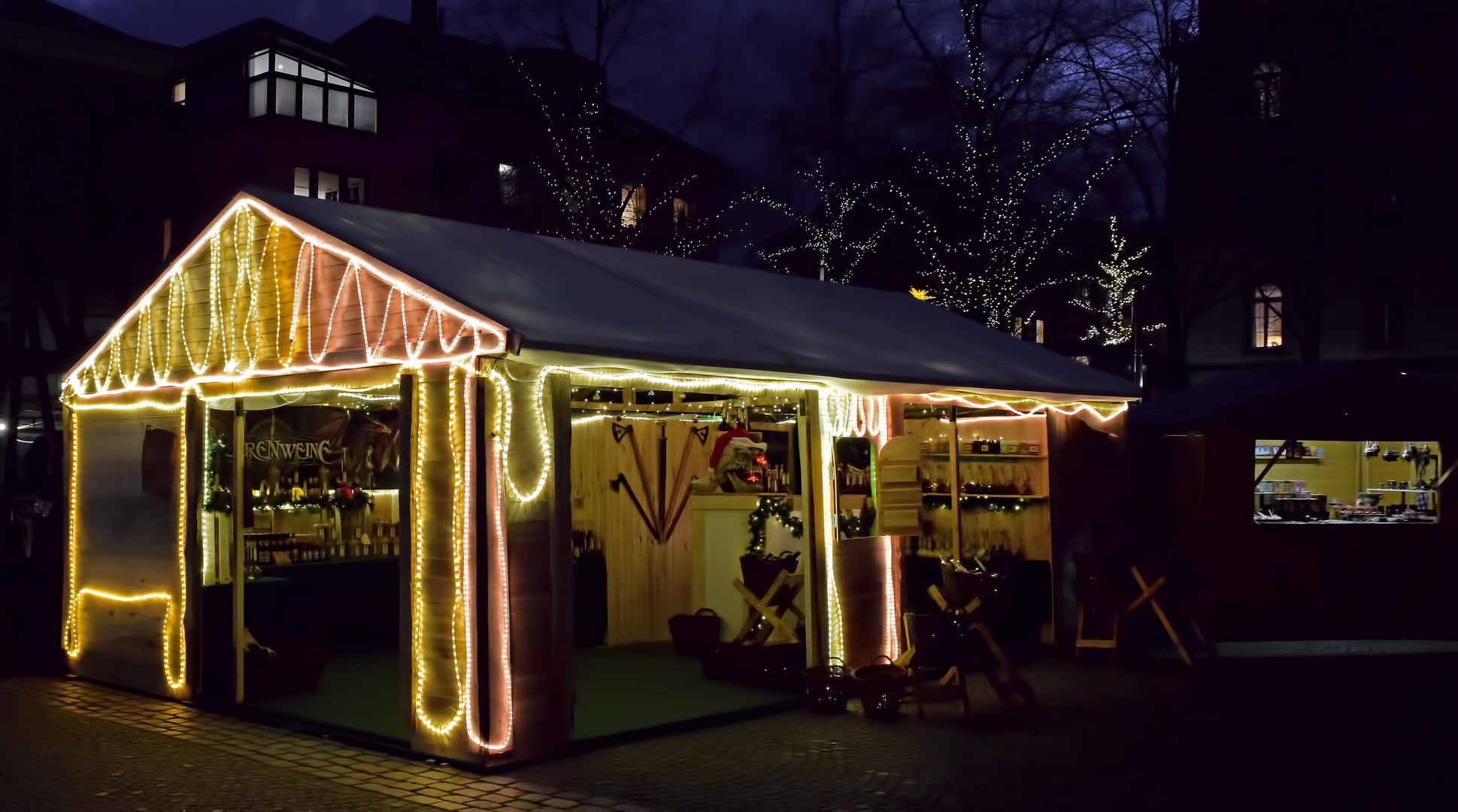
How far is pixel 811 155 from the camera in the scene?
2619cm

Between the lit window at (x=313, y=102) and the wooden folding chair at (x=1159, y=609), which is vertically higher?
the lit window at (x=313, y=102)

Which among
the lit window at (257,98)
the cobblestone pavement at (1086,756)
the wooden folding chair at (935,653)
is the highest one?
the lit window at (257,98)

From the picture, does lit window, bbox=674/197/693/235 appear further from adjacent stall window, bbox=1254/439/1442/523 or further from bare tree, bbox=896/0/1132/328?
adjacent stall window, bbox=1254/439/1442/523

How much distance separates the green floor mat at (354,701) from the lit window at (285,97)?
1928 centimetres

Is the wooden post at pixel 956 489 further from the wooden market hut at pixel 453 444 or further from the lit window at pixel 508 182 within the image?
the lit window at pixel 508 182

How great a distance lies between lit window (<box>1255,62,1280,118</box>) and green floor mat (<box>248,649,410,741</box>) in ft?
66.6

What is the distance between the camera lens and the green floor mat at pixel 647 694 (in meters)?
8.95

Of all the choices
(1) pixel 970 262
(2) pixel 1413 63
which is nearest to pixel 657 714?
(1) pixel 970 262

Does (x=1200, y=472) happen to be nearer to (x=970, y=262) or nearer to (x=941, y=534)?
(x=941, y=534)

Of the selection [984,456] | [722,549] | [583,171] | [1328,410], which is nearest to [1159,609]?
[984,456]

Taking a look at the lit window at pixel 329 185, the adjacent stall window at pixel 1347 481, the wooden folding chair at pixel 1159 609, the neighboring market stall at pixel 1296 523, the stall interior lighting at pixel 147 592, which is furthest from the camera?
the lit window at pixel 329 185

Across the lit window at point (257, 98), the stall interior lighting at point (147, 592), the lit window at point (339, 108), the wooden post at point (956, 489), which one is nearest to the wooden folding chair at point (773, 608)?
the wooden post at point (956, 489)

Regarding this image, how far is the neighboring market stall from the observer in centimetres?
1294

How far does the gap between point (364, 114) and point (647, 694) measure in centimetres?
2313
